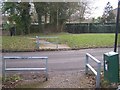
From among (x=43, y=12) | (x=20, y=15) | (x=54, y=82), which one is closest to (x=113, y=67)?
(x=54, y=82)

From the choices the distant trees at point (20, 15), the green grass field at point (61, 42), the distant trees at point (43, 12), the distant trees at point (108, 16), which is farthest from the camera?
the distant trees at point (108, 16)

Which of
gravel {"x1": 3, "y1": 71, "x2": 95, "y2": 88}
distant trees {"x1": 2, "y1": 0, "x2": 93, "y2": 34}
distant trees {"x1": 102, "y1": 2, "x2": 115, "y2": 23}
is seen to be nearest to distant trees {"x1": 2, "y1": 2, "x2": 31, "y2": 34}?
distant trees {"x1": 2, "y1": 0, "x2": 93, "y2": 34}

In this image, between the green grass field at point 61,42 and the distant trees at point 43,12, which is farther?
the distant trees at point 43,12

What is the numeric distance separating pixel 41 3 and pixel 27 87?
22.4 meters

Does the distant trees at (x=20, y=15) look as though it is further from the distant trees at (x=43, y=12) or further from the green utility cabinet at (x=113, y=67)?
the green utility cabinet at (x=113, y=67)

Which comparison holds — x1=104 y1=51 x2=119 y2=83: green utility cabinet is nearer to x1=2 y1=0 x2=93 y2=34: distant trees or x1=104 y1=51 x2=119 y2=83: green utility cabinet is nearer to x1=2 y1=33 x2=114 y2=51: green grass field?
x1=2 y1=33 x2=114 y2=51: green grass field

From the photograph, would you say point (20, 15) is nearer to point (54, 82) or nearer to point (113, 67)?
point (54, 82)

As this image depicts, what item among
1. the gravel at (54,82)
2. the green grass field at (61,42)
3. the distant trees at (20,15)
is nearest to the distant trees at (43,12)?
the distant trees at (20,15)

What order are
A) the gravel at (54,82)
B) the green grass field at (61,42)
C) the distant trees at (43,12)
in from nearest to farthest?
1. the gravel at (54,82)
2. the green grass field at (61,42)
3. the distant trees at (43,12)

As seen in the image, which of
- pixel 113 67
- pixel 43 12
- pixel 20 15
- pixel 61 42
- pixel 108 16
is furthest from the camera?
pixel 108 16

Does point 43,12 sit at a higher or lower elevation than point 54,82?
higher

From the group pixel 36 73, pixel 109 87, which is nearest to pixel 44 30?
pixel 36 73

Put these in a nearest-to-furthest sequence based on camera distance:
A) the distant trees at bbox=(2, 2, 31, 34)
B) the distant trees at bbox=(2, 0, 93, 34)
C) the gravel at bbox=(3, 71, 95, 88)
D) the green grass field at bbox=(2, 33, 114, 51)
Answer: the gravel at bbox=(3, 71, 95, 88)
the green grass field at bbox=(2, 33, 114, 51)
the distant trees at bbox=(2, 2, 31, 34)
the distant trees at bbox=(2, 0, 93, 34)

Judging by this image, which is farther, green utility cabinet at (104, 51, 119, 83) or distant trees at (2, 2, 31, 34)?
distant trees at (2, 2, 31, 34)
